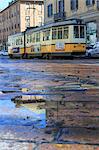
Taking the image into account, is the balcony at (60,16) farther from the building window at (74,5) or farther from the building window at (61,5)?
the building window at (74,5)

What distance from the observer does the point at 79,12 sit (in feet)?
162

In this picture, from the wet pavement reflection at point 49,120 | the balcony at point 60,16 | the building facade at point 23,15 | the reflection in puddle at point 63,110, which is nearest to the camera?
the wet pavement reflection at point 49,120

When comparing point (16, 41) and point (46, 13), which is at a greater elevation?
point (46, 13)

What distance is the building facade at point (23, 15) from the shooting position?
92.9m

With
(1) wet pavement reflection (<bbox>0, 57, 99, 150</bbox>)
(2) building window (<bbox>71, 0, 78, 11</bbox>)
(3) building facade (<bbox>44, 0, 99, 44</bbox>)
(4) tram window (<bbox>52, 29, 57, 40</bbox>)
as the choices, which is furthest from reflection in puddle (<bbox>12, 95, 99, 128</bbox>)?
(2) building window (<bbox>71, 0, 78, 11</bbox>)

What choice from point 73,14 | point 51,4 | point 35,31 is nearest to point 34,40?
point 35,31

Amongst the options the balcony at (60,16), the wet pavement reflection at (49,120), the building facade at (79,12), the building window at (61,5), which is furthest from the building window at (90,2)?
the wet pavement reflection at (49,120)

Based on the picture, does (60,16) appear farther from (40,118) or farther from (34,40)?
(40,118)

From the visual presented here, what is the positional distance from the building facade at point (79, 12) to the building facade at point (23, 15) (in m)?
31.0

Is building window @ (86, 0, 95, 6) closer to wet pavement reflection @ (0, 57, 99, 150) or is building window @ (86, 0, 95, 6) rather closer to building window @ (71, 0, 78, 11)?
building window @ (71, 0, 78, 11)

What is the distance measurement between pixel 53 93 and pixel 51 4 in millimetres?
50925

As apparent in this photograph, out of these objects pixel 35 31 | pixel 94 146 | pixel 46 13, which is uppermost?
pixel 46 13

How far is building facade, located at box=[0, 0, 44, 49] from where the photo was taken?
305 ft

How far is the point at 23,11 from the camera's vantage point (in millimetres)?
93938
